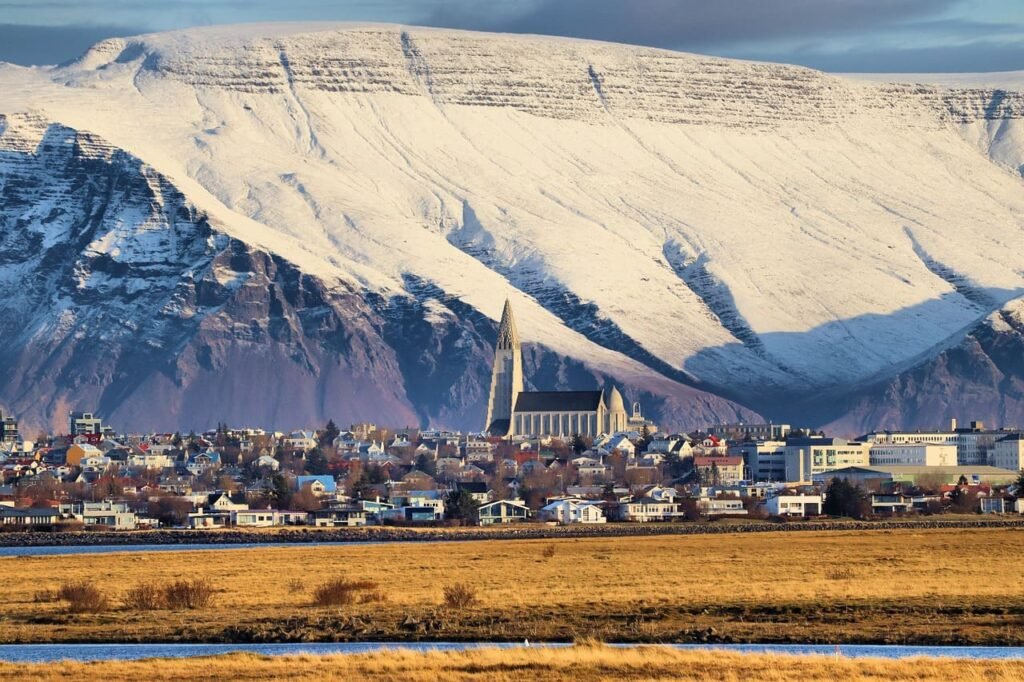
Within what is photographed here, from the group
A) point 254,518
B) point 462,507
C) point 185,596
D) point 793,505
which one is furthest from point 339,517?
point 185,596

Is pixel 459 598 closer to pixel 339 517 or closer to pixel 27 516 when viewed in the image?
pixel 339 517

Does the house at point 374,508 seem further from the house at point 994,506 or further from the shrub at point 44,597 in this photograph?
the shrub at point 44,597

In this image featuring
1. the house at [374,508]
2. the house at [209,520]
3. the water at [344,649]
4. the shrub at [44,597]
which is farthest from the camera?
the house at [374,508]

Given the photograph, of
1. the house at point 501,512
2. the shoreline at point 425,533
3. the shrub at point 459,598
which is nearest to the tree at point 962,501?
the shoreline at point 425,533

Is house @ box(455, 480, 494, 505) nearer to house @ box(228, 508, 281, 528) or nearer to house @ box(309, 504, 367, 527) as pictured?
house @ box(309, 504, 367, 527)

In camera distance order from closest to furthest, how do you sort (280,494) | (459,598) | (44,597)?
(459,598) < (44,597) < (280,494)
